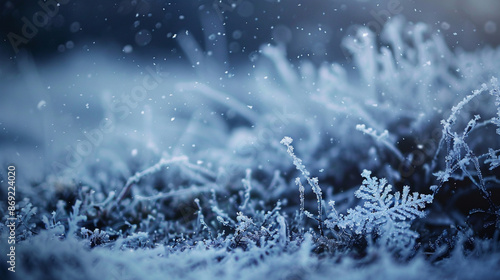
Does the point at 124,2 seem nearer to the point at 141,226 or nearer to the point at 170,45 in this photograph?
the point at 170,45

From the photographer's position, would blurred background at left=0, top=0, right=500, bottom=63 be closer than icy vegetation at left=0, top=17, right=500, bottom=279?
No

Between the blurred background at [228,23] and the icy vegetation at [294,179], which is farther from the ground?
the blurred background at [228,23]

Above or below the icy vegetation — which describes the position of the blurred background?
above

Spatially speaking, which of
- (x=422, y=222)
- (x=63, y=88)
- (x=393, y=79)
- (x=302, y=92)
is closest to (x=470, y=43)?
(x=393, y=79)

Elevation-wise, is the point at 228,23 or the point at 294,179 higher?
the point at 228,23

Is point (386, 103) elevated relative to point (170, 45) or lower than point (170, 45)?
lower

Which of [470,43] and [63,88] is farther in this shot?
[63,88]

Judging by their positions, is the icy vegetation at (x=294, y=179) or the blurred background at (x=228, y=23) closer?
the icy vegetation at (x=294, y=179)

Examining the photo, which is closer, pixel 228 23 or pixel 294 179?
pixel 294 179
